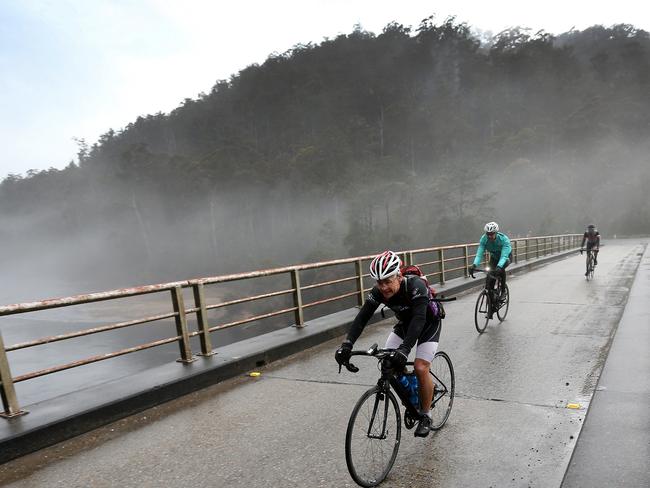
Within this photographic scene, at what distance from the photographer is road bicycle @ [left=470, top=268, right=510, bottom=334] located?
8.21 meters

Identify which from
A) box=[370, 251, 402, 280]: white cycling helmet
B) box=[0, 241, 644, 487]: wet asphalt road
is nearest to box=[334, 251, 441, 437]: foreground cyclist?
box=[370, 251, 402, 280]: white cycling helmet

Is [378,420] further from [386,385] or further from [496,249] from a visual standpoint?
[496,249]

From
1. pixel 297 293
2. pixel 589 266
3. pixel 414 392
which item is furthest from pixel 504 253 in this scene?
pixel 589 266

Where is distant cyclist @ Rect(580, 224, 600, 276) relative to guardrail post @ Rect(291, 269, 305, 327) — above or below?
below

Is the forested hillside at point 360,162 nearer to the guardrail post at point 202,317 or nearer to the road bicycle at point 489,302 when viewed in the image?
the road bicycle at point 489,302

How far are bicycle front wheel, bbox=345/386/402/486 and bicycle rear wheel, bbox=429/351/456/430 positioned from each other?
0.72m

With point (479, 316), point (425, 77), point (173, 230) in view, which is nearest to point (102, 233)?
point (173, 230)

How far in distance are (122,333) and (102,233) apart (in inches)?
3324

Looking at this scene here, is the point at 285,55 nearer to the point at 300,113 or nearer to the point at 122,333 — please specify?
the point at 300,113

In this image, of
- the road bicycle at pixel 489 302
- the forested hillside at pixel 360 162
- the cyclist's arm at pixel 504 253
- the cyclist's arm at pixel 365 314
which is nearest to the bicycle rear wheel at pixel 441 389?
the cyclist's arm at pixel 365 314

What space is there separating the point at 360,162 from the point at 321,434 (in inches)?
3843

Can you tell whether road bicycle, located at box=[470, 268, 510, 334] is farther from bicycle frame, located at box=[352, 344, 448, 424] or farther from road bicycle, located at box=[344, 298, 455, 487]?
road bicycle, located at box=[344, 298, 455, 487]

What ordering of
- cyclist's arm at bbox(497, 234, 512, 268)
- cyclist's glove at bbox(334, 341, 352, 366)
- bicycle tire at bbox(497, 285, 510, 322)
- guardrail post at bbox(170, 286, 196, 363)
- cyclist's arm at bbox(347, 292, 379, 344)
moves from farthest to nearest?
bicycle tire at bbox(497, 285, 510, 322) → cyclist's arm at bbox(497, 234, 512, 268) → guardrail post at bbox(170, 286, 196, 363) → cyclist's arm at bbox(347, 292, 379, 344) → cyclist's glove at bbox(334, 341, 352, 366)

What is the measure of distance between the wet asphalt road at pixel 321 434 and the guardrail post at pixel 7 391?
618mm
